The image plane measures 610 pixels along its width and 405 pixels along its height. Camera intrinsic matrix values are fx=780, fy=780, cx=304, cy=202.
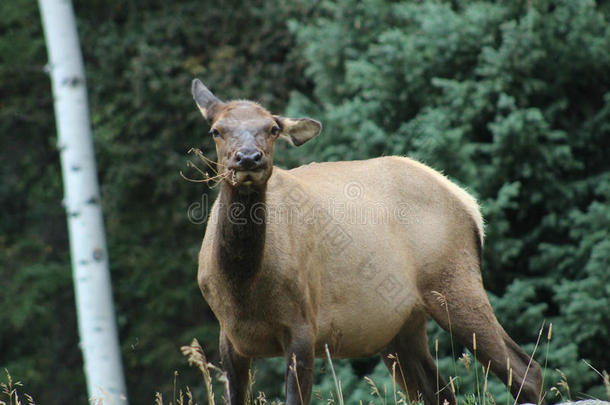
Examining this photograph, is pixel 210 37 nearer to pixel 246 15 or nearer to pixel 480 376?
pixel 246 15

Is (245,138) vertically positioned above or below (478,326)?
above

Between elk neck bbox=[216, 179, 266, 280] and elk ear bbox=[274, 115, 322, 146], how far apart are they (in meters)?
0.54

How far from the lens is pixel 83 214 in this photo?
27.8 feet

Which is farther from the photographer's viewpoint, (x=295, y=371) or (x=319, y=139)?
(x=319, y=139)

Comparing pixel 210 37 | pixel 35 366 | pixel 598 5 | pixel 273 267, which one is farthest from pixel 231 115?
pixel 35 366

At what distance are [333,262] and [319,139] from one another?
4.10m

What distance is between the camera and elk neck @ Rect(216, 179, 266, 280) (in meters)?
4.31

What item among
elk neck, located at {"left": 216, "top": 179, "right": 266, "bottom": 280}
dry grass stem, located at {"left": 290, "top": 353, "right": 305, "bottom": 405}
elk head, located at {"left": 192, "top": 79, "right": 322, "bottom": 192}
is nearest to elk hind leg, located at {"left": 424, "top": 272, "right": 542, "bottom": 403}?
dry grass stem, located at {"left": 290, "top": 353, "right": 305, "bottom": 405}

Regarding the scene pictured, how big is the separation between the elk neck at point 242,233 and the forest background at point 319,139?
50.9 inches

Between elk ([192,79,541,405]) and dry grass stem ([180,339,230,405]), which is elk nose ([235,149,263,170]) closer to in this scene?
elk ([192,79,541,405])

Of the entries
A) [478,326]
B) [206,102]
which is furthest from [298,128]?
[478,326]

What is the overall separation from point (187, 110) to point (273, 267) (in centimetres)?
758

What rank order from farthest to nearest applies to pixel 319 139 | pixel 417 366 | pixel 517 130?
pixel 319 139 < pixel 517 130 < pixel 417 366

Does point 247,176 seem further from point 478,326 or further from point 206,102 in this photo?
point 478,326
